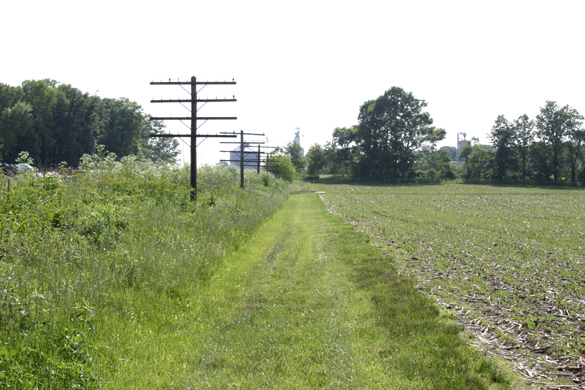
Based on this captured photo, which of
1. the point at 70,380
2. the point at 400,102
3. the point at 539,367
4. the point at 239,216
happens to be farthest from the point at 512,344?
the point at 400,102

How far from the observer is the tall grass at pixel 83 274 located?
400 centimetres

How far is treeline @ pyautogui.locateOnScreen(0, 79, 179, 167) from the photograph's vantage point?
51594 millimetres

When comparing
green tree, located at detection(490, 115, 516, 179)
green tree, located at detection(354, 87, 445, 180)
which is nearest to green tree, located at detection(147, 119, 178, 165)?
green tree, located at detection(354, 87, 445, 180)

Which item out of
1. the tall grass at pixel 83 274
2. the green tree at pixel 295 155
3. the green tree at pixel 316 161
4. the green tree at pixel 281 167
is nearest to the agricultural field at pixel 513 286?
the tall grass at pixel 83 274

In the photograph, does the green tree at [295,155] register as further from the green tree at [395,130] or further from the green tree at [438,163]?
the green tree at [438,163]

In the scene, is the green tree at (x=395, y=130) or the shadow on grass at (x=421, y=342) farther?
the green tree at (x=395, y=130)

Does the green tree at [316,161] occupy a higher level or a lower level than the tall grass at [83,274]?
higher

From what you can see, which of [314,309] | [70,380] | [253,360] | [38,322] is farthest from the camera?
[314,309]

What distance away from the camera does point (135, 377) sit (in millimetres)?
4367

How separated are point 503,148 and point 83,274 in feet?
340

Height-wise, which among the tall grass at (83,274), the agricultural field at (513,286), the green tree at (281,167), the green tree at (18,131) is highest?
the green tree at (18,131)

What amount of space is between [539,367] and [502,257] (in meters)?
7.13

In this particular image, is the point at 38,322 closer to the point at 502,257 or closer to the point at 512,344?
the point at 512,344

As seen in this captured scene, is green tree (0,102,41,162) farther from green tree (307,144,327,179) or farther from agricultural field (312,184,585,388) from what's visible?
green tree (307,144,327,179)
